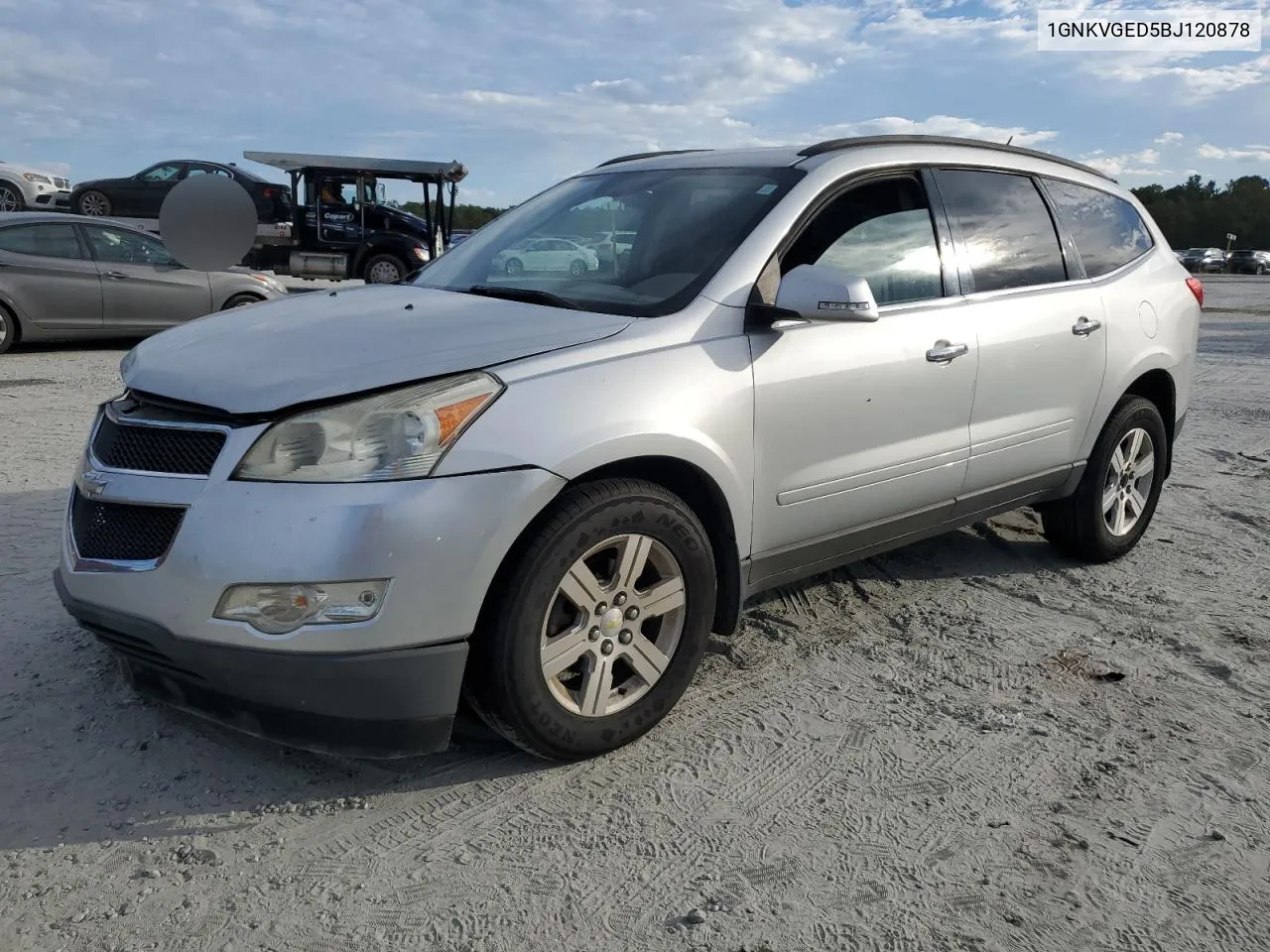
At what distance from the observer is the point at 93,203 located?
20.3m

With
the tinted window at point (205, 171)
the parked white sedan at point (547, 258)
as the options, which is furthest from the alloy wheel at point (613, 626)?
the tinted window at point (205, 171)

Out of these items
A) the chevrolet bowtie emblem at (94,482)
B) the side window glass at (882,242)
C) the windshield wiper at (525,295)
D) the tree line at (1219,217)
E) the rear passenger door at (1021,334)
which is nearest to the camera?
the chevrolet bowtie emblem at (94,482)

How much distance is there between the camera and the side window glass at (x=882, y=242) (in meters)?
3.56

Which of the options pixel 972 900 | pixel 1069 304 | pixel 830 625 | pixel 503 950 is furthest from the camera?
pixel 1069 304

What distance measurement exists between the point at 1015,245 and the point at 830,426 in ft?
4.83

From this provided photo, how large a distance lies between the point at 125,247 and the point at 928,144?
984cm

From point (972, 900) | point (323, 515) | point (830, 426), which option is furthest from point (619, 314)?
point (972, 900)

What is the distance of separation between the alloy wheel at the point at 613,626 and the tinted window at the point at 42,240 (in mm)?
10055

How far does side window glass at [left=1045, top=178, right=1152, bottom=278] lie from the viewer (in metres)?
4.66

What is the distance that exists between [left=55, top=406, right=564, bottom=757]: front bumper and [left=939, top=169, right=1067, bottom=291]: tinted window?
7.34 ft

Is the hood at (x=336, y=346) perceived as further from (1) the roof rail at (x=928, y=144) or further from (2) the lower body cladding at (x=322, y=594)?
(1) the roof rail at (x=928, y=144)

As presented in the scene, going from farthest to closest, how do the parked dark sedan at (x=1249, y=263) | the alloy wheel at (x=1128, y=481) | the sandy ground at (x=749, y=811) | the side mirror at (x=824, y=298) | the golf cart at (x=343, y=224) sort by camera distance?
1. the parked dark sedan at (x=1249, y=263)
2. the golf cart at (x=343, y=224)
3. the alloy wheel at (x=1128, y=481)
4. the side mirror at (x=824, y=298)
5. the sandy ground at (x=749, y=811)

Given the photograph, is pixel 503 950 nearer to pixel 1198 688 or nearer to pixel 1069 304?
pixel 1198 688

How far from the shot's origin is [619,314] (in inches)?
124
